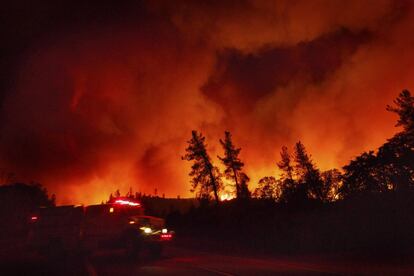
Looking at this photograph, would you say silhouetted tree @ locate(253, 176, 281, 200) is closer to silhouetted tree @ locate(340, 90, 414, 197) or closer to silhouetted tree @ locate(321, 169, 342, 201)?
silhouetted tree @ locate(321, 169, 342, 201)

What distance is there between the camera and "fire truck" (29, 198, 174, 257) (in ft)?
59.1

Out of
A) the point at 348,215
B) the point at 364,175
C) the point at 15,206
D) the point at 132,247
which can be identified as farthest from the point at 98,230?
the point at 15,206

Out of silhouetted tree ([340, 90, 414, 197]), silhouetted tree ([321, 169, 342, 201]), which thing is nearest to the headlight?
silhouetted tree ([340, 90, 414, 197])

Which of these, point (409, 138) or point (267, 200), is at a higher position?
point (409, 138)

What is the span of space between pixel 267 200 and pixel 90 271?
19714 mm

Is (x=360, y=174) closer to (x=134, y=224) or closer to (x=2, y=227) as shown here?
(x=134, y=224)

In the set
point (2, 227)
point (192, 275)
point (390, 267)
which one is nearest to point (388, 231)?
point (390, 267)

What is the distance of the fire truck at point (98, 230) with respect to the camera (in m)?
18.0

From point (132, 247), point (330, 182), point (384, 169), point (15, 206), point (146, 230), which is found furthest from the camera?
point (15, 206)

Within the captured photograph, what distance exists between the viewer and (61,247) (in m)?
20.1

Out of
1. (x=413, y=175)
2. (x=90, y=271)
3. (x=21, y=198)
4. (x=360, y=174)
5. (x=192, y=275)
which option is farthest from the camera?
(x=21, y=198)

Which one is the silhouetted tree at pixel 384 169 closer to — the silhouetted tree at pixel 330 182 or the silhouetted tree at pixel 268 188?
the silhouetted tree at pixel 330 182

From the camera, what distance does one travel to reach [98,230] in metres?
18.8

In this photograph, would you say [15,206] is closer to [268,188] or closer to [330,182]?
[268,188]
